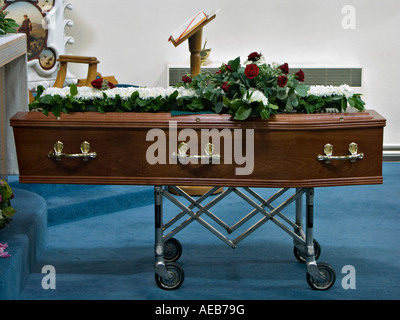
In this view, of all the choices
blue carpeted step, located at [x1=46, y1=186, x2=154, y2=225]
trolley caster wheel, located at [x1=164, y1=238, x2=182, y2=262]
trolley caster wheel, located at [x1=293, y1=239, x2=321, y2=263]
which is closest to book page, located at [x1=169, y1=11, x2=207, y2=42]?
blue carpeted step, located at [x1=46, y1=186, x2=154, y2=225]

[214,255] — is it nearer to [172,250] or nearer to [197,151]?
[172,250]

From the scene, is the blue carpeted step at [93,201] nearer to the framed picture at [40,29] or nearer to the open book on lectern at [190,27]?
the open book on lectern at [190,27]

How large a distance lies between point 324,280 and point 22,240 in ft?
5.32

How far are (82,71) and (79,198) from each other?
2.83 meters

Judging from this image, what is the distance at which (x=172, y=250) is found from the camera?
4277 mm

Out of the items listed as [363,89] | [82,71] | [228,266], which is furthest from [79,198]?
[363,89]

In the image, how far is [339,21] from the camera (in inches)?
307

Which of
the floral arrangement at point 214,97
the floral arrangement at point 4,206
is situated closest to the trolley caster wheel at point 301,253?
the floral arrangement at point 214,97

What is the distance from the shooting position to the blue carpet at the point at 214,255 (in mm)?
3805

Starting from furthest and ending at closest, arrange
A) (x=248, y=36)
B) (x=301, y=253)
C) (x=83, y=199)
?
(x=248, y=36) < (x=83, y=199) < (x=301, y=253)

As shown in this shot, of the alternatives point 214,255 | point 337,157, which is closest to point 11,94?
point 214,255

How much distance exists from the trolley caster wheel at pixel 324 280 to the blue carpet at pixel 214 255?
0.12 ft

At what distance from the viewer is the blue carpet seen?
3805 millimetres

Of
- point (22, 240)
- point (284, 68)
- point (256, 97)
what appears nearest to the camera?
point (256, 97)
